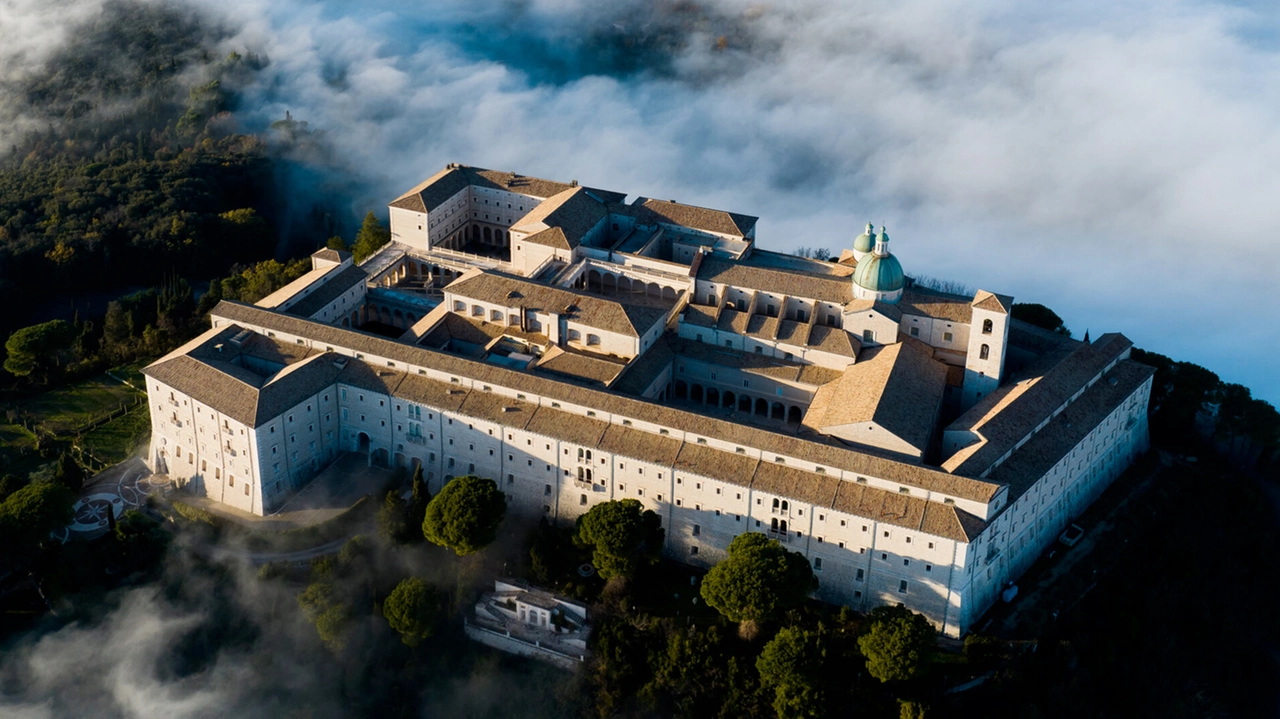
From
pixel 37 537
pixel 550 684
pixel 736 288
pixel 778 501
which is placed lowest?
pixel 550 684

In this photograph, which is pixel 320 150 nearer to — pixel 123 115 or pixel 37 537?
pixel 123 115

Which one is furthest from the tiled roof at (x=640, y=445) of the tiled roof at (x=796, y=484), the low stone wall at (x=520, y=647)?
the low stone wall at (x=520, y=647)

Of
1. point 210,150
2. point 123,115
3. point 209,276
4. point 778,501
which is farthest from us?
point 123,115

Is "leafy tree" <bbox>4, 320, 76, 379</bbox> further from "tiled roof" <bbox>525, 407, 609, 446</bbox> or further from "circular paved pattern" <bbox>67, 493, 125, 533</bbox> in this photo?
"tiled roof" <bbox>525, 407, 609, 446</bbox>

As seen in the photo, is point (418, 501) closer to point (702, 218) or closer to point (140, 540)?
point (140, 540)

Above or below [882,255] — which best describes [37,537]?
below

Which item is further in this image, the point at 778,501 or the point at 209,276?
the point at 209,276

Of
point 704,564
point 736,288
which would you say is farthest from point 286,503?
point 736,288

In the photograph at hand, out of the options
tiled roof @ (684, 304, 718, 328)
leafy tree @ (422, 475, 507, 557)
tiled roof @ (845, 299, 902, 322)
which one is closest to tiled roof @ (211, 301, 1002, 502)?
leafy tree @ (422, 475, 507, 557)
